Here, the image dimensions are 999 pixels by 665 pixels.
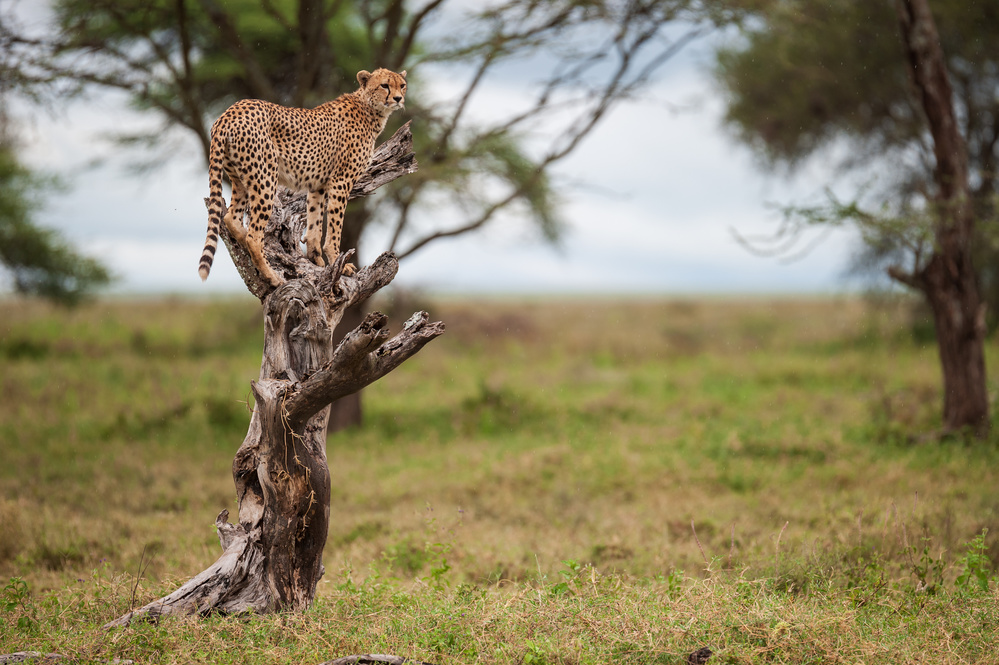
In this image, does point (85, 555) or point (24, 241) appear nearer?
point (85, 555)

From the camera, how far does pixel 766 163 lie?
21469mm

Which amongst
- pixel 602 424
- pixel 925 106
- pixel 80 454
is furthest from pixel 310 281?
pixel 925 106

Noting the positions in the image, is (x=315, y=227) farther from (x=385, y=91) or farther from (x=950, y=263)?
(x=950, y=263)

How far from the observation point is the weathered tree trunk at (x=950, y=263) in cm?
1045

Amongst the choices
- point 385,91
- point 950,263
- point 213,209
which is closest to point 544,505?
point 385,91

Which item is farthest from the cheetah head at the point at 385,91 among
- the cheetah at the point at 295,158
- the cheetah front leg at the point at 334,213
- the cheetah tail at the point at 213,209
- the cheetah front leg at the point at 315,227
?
the cheetah tail at the point at 213,209

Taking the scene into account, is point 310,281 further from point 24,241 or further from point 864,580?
point 24,241

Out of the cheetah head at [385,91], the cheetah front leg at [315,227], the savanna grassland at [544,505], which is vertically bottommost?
the savanna grassland at [544,505]

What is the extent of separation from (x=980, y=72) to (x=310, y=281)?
667 inches

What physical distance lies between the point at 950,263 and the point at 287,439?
30.0 feet

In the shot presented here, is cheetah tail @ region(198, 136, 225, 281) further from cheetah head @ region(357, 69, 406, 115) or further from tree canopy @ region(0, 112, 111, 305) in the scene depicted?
tree canopy @ region(0, 112, 111, 305)

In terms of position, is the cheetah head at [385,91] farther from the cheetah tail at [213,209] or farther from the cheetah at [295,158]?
the cheetah tail at [213,209]

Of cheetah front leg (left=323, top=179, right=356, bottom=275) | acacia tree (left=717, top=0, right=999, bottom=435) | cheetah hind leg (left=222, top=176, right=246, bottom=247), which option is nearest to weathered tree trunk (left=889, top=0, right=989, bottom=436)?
acacia tree (left=717, top=0, right=999, bottom=435)

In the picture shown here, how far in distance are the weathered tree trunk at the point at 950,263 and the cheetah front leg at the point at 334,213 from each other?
27.0ft
